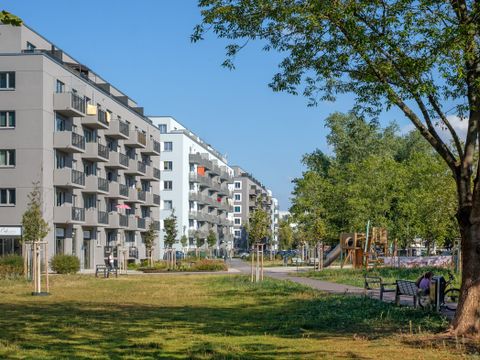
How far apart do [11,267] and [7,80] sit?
704 inches

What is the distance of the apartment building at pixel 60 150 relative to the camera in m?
54.2

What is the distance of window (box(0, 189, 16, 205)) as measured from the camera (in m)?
54.0

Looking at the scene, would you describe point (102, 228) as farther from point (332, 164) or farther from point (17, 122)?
point (332, 164)

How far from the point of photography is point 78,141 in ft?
192

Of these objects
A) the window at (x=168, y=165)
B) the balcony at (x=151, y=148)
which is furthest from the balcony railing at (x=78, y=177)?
the window at (x=168, y=165)

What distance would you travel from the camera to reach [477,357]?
35.6 ft

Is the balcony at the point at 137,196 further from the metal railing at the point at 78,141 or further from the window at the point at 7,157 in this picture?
the window at the point at 7,157

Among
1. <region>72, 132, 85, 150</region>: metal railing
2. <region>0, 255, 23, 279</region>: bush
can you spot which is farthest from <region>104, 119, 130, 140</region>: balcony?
<region>0, 255, 23, 279</region>: bush

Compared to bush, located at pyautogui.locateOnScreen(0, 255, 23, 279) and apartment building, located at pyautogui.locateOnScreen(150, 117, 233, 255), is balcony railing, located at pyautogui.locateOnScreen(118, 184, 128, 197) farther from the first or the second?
apartment building, located at pyautogui.locateOnScreen(150, 117, 233, 255)

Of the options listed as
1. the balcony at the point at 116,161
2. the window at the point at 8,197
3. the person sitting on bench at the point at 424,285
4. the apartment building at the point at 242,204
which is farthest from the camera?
the apartment building at the point at 242,204

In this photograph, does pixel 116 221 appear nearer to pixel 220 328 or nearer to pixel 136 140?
pixel 136 140

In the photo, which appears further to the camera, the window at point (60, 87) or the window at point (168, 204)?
the window at point (168, 204)

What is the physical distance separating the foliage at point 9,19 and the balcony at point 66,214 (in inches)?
1989

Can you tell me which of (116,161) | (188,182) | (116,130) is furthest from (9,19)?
(188,182)
